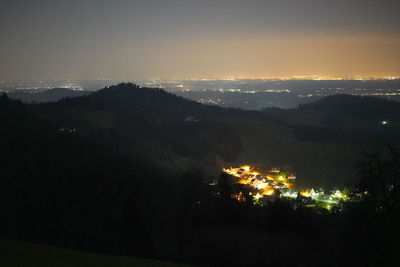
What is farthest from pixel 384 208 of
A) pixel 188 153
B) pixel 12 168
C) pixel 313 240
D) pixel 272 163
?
pixel 188 153

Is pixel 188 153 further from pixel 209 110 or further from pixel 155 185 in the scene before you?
pixel 209 110

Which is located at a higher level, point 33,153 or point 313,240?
point 33,153

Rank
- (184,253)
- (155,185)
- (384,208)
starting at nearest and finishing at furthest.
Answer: (384,208) < (184,253) < (155,185)

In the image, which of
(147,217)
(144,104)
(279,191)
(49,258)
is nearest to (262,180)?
(279,191)

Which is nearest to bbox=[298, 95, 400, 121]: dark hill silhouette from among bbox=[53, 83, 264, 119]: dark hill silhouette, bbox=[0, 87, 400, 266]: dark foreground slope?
bbox=[53, 83, 264, 119]: dark hill silhouette

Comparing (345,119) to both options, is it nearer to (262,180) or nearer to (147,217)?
(262,180)
